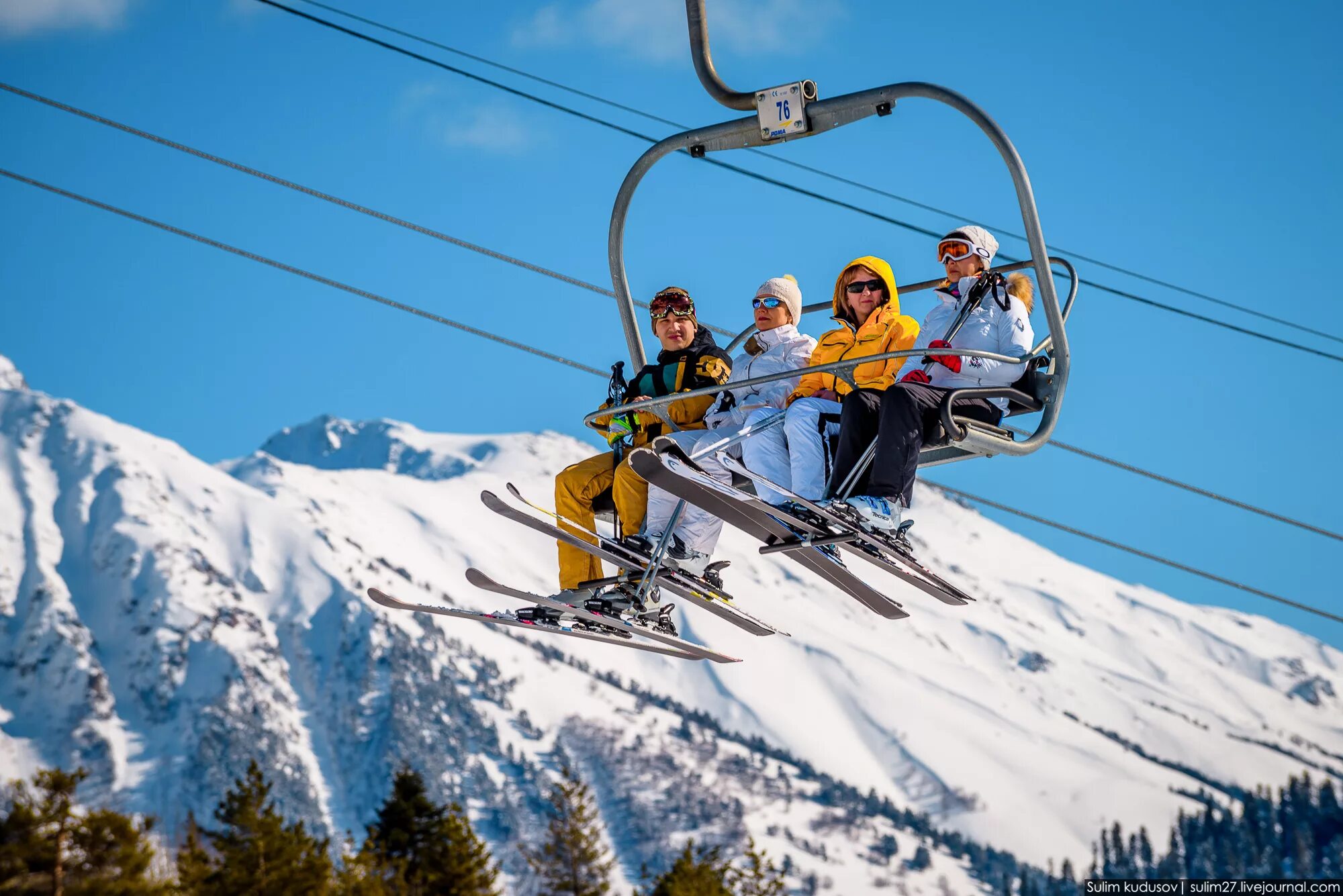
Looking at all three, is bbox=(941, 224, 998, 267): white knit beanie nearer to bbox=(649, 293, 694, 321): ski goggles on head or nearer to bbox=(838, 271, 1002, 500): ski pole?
bbox=(838, 271, 1002, 500): ski pole

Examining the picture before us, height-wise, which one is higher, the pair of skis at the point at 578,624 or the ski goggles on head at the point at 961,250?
the ski goggles on head at the point at 961,250

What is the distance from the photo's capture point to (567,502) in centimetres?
965

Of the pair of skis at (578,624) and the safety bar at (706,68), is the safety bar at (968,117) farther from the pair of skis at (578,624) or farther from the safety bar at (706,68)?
the pair of skis at (578,624)

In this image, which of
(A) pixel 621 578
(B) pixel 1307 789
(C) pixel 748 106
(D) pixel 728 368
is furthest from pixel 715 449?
(B) pixel 1307 789

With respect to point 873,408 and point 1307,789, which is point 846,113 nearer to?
point 873,408

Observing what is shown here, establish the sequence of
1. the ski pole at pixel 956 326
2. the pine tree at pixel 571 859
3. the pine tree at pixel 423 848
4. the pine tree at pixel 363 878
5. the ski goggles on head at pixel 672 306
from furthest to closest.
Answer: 1. the pine tree at pixel 571 859
2. the pine tree at pixel 423 848
3. the pine tree at pixel 363 878
4. the ski goggles on head at pixel 672 306
5. the ski pole at pixel 956 326

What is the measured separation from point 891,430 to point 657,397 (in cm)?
134

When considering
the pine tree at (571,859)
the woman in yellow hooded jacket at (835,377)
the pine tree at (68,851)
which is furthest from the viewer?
the pine tree at (571,859)

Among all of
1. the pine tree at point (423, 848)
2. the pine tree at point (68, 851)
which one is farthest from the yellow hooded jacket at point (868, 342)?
the pine tree at point (423, 848)

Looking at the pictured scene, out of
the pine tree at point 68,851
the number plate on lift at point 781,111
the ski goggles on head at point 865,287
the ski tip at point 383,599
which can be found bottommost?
the ski tip at point 383,599

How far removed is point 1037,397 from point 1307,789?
578 ft

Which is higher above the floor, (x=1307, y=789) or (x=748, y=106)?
(x=1307, y=789)

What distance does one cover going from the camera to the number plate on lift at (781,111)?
8031mm

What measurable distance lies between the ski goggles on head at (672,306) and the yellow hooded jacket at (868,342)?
877 mm
